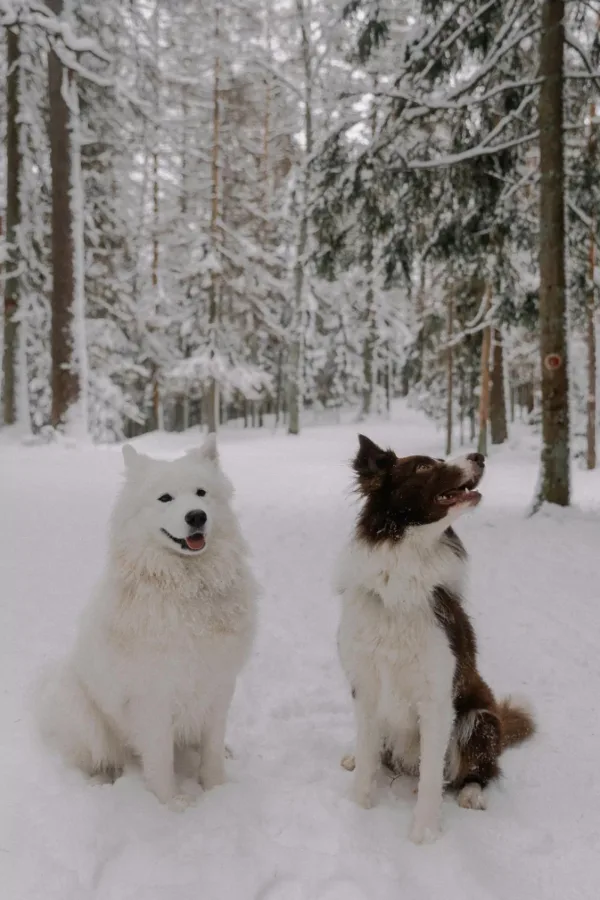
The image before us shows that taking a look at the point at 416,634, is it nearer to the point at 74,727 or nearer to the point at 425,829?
the point at 425,829

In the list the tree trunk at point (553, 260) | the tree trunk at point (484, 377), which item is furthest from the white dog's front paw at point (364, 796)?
the tree trunk at point (484, 377)

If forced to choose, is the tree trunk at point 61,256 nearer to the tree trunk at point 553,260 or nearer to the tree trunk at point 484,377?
the tree trunk at point 553,260

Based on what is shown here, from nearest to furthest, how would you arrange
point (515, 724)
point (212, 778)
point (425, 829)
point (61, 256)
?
point (425, 829), point (212, 778), point (515, 724), point (61, 256)

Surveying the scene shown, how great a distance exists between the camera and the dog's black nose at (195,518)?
2834 mm

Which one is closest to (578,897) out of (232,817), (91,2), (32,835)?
(232,817)

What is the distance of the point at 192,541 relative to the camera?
2.88 meters

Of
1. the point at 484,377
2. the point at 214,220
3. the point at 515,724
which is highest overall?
the point at 214,220

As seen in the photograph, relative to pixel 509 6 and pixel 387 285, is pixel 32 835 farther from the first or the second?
pixel 509 6

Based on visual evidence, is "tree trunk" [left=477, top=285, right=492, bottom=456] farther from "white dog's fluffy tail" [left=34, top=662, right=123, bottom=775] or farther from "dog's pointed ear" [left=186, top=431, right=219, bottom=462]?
"white dog's fluffy tail" [left=34, top=662, right=123, bottom=775]

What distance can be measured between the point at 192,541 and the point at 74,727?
115cm

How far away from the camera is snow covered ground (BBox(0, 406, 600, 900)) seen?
2506 millimetres

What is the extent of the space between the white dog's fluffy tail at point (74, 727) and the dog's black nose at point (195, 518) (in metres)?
1.05

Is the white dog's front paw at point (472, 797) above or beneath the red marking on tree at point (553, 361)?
beneath

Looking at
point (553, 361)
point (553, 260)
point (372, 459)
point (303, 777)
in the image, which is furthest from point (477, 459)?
point (553, 260)
